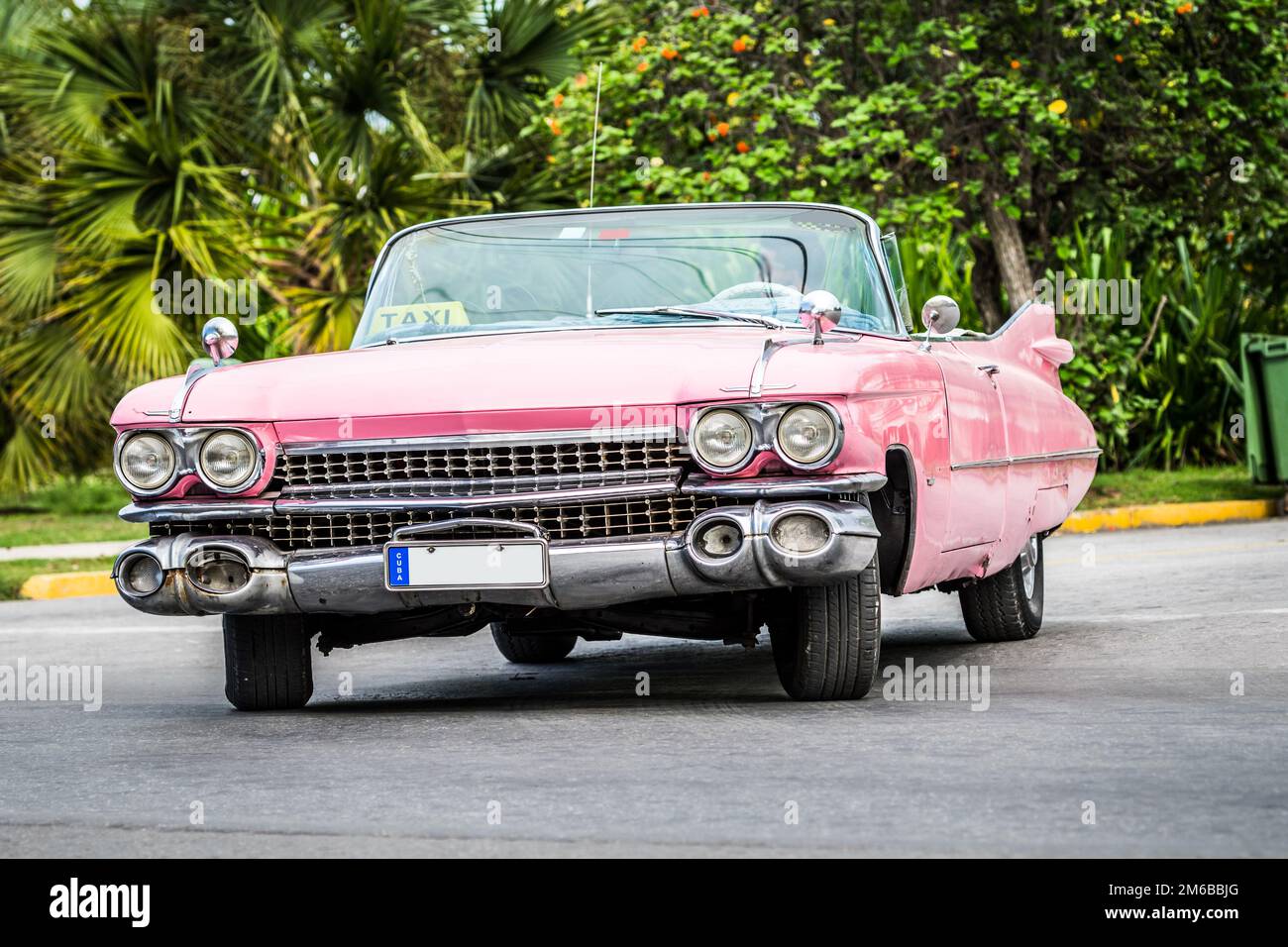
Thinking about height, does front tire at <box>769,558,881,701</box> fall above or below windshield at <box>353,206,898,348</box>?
below

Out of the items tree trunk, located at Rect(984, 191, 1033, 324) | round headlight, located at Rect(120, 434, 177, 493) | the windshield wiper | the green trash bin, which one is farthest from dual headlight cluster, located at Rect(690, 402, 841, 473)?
tree trunk, located at Rect(984, 191, 1033, 324)

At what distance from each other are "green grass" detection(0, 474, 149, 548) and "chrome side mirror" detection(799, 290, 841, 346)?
Answer: 32.8 feet

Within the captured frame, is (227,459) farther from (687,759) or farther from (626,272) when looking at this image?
(687,759)

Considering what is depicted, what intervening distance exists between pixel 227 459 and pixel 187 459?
5.1 inches

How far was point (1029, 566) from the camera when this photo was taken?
8.52 meters

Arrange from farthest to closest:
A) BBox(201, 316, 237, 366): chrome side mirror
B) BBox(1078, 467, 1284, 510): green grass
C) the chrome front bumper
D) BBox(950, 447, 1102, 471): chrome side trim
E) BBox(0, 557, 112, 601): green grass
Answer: BBox(1078, 467, 1284, 510): green grass
BBox(0, 557, 112, 601): green grass
BBox(201, 316, 237, 366): chrome side mirror
BBox(950, 447, 1102, 471): chrome side trim
the chrome front bumper

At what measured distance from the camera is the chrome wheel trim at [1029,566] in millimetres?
8422

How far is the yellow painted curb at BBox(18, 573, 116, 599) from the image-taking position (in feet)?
44.8

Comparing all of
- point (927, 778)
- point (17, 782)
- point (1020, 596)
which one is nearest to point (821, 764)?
point (927, 778)

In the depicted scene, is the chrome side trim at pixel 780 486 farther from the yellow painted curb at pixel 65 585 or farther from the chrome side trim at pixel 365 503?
the yellow painted curb at pixel 65 585

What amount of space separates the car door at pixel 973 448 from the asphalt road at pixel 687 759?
57 cm

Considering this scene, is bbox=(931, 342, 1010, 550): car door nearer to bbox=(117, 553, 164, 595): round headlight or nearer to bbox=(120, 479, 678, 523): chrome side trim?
bbox=(120, 479, 678, 523): chrome side trim
